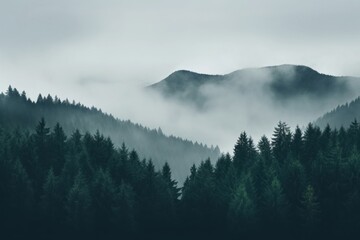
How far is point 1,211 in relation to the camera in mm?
86000

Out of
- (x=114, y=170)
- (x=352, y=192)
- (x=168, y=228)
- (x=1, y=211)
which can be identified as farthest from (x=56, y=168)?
(x=352, y=192)

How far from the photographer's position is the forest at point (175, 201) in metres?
85.2

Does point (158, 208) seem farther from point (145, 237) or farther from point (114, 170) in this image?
point (114, 170)

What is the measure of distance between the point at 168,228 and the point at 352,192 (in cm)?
2619

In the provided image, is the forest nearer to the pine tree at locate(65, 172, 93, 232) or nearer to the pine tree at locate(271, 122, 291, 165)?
the pine tree at locate(65, 172, 93, 232)

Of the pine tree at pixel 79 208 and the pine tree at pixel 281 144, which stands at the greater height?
the pine tree at pixel 281 144

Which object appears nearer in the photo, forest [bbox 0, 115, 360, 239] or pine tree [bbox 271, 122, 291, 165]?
forest [bbox 0, 115, 360, 239]

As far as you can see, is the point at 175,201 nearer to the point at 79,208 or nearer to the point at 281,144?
the point at 79,208

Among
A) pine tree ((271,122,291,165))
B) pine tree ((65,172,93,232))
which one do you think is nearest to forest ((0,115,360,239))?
pine tree ((65,172,93,232))

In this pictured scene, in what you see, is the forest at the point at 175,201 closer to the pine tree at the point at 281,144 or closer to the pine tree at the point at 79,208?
the pine tree at the point at 79,208

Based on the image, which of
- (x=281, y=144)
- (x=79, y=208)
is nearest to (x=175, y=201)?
(x=79, y=208)

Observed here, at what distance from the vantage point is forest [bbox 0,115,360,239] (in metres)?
85.2

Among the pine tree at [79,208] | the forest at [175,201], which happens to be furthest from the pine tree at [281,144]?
the pine tree at [79,208]

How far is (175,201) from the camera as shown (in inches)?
3765
